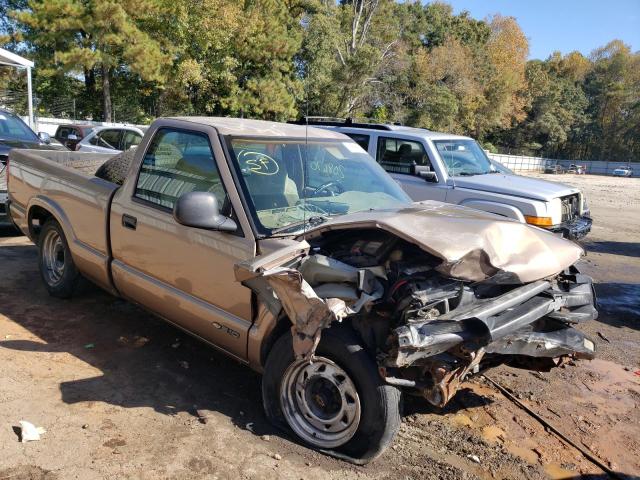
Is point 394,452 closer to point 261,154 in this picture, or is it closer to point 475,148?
point 261,154

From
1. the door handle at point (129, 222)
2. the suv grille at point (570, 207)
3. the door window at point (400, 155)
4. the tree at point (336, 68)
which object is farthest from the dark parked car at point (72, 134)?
the tree at point (336, 68)

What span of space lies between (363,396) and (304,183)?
1682mm

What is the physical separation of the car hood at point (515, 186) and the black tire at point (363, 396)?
5312mm

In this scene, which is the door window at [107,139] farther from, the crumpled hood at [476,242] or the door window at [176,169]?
the crumpled hood at [476,242]

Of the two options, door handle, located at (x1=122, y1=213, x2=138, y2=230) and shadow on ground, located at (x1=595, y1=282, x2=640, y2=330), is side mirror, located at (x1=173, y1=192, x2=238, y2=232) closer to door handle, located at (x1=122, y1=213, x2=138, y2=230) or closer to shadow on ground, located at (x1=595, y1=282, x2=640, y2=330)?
door handle, located at (x1=122, y1=213, x2=138, y2=230)

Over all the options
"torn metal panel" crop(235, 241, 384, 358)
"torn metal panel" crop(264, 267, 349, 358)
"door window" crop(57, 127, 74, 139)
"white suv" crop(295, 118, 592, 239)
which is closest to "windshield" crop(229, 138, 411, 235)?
"torn metal panel" crop(235, 241, 384, 358)

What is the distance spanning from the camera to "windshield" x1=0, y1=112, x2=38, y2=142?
9055 millimetres

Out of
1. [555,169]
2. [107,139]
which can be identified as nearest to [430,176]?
[107,139]

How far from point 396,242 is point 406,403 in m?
1.37

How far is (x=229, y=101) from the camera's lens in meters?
30.7

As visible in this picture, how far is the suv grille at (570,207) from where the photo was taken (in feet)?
25.7

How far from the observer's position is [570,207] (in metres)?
8.11

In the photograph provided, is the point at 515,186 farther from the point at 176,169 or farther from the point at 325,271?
the point at 325,271

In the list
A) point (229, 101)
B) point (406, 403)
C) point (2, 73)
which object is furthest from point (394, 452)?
point (2, 73)
